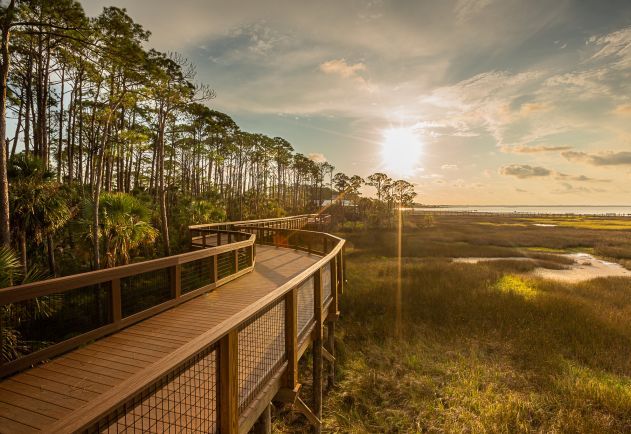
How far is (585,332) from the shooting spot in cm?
1005

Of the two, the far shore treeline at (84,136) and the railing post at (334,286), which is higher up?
the far shore treeline at (84,136)

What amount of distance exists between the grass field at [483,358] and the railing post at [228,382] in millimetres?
5009

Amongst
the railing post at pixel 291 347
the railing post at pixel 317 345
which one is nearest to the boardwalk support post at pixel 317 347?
the railing post at pixel 317 345

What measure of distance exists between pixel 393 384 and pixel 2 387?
738 centimetres

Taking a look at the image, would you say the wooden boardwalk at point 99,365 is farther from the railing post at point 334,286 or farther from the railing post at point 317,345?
the railing post at point 334,286

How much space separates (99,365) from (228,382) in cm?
259

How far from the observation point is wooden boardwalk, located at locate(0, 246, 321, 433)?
10.3ft

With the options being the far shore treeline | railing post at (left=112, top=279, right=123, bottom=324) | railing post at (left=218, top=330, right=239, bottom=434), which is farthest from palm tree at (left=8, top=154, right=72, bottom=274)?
railing post at (left=218, top=330, right=239, bottom=434)

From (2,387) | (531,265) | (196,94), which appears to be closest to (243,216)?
(196,94)

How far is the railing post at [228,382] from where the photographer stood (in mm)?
2494

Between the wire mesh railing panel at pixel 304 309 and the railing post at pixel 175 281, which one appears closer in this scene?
the wire mesh railing panel at pixel 304 309

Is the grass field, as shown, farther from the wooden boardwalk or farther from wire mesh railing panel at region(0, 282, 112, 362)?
wire mesh railing panel at region(0, 282, 112, 362)

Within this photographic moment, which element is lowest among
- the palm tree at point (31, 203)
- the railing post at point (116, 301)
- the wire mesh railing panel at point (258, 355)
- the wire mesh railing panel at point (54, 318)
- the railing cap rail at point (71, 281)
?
the wire mesh railing panel at point (54, 318)

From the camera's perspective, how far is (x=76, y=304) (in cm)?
1027
